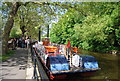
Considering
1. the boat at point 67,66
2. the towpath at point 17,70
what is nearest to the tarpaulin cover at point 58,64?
the boat at point 67,66

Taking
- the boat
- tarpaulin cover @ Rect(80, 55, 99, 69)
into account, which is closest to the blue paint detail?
the boat

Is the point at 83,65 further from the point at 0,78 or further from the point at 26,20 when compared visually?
the point at 26,20

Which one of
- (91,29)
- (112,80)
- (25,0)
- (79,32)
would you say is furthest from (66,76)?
(79,32)

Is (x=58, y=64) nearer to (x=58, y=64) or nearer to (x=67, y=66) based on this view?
(x=58, y=64)

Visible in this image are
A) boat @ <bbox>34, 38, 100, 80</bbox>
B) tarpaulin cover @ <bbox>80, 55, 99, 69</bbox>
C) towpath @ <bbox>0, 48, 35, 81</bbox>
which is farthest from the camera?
tarpaulin cover @ <bbox>80, 55, 99, 69</bbox>

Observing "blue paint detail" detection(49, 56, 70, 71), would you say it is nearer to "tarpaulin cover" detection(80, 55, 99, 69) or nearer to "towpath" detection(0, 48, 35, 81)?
"towpath" detection(0, 48, 35, 81)

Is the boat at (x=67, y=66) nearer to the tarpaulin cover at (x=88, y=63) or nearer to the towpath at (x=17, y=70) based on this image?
the tarpaulin cover at (x=88, y=63)

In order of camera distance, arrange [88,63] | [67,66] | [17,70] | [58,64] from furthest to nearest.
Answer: [88,63]
[67,66]
[58,64]
[17,70]

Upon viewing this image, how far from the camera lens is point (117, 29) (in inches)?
910

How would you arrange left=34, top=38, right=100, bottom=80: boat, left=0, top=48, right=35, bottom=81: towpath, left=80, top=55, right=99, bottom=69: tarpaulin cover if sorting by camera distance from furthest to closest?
1. left=80, top=55, right=99, bottom=69: tarpaulin cover
2. left=34, top=38, right=100, bottom=80: boat
3. left=0, top=48, right=35, bottom=81: towpath

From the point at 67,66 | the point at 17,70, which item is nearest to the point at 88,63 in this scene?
the point at 67,66

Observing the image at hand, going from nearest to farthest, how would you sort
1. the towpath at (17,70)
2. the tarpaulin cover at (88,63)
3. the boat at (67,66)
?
the towpath at (17,70)
the boat at (67,66)
the tarpaulin cover at (88,63)

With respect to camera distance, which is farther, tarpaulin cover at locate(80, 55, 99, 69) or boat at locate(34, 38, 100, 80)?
tarpaulin cover at locate(80, 55, 99, 69)

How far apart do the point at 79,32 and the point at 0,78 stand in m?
23.4
